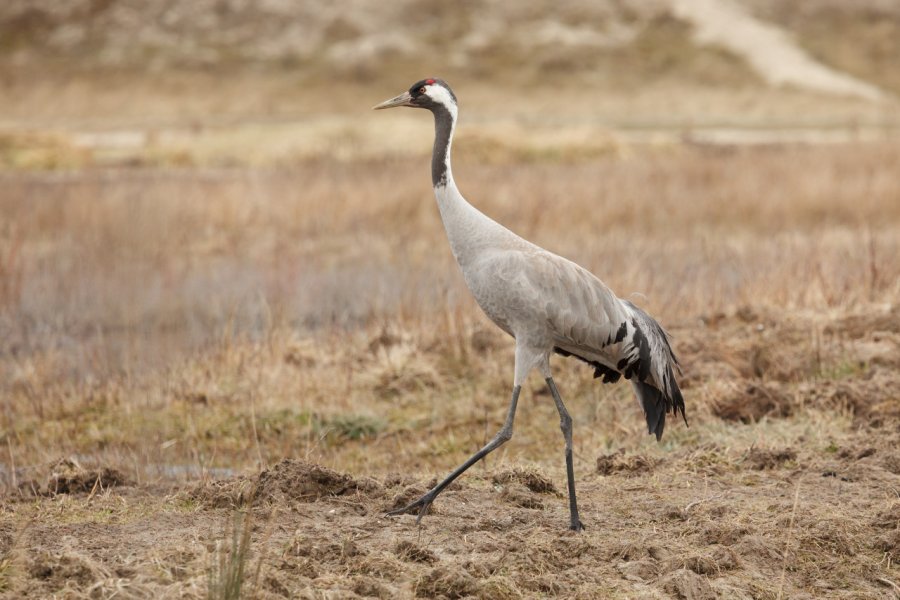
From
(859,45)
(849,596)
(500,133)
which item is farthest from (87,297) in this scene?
(859,45)

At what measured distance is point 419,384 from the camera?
7934mm

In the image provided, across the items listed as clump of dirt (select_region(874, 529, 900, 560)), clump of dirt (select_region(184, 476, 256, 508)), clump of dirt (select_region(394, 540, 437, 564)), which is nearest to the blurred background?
clump of dirt (select_region(184, 476, 256, 508))

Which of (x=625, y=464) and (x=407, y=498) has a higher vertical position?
(x=407, y=498)

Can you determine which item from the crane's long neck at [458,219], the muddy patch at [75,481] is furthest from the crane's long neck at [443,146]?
the muddy patch at [75,481]

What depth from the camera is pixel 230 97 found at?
5619 cm

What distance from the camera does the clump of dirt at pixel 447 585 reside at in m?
4.01

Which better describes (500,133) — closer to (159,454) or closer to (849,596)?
(159,454)

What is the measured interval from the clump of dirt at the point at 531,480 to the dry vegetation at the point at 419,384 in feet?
0.04

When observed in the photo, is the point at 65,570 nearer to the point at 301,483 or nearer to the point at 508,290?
the point at 301,483

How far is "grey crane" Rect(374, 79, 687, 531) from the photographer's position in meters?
4.97

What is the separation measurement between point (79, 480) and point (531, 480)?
2047 mm

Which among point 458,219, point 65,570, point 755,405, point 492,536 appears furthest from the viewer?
point 755,405

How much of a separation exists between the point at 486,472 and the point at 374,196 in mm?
9719

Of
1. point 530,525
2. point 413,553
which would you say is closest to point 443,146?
point 530,525
